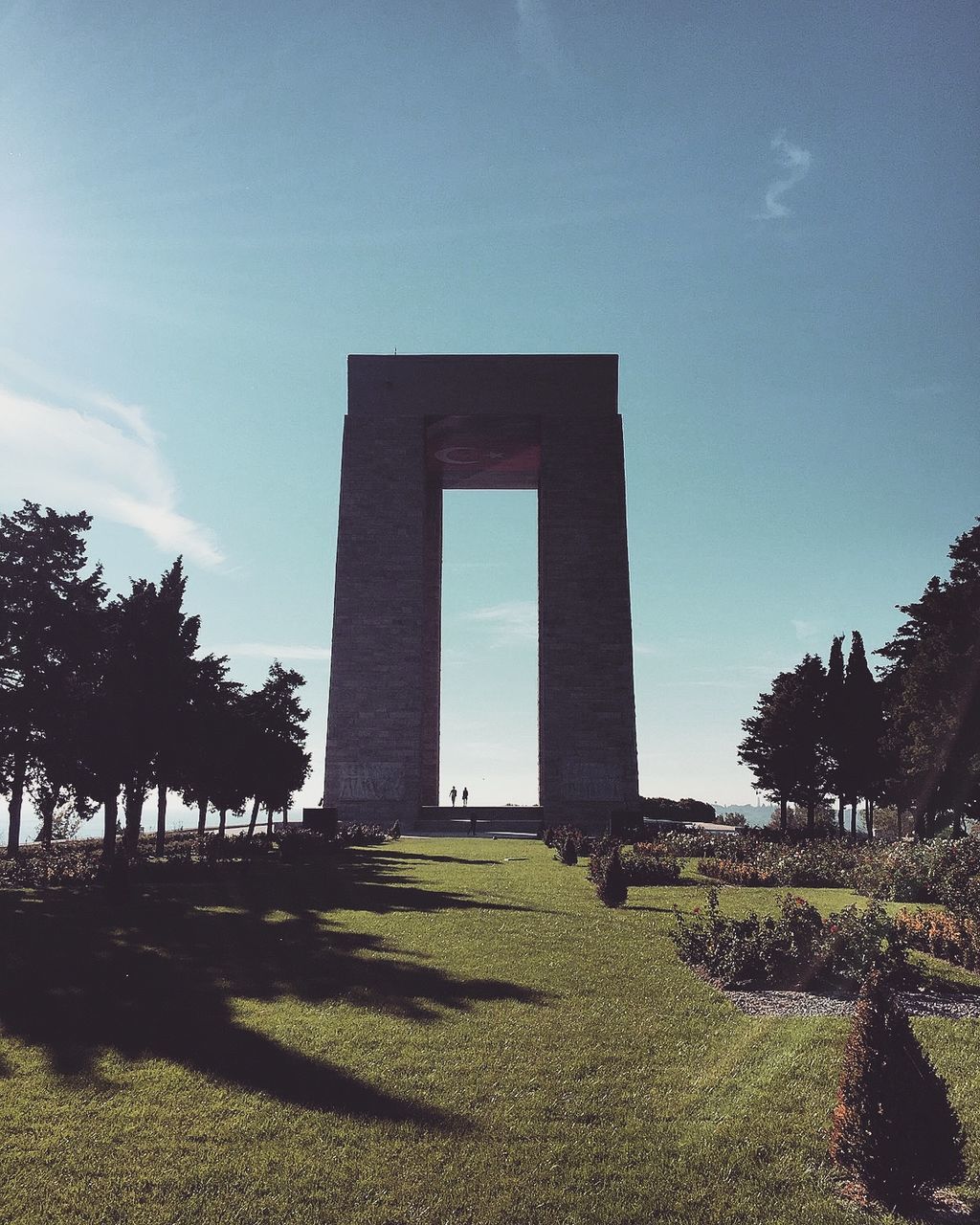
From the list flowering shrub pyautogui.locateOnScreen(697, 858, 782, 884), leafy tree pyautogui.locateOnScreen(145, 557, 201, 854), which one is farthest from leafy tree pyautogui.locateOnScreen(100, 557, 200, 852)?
flowering shrub pyautogui.locateOnScreen(697, 858, 782, 884)

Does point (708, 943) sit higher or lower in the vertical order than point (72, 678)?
lower

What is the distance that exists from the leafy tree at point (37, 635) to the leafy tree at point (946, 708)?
32.2m

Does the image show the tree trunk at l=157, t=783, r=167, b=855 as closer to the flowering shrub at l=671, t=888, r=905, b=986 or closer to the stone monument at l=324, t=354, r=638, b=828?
the stone monument at l=324, t=354, r=638, b=828

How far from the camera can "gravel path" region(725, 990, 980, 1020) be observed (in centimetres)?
939

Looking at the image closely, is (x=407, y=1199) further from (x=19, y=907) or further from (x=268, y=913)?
(x=19, y=907)

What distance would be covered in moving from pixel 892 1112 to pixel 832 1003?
16.9 feet

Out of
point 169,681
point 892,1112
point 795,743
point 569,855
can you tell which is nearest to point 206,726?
point 169,681

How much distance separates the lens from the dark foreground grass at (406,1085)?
207 inches

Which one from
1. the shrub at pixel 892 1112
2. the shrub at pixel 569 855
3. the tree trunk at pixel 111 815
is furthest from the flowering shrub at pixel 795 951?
the tree trunk at pixel 111 815

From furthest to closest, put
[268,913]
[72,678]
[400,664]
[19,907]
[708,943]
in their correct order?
[400,664] < [72,678] < [19,907] < [268,913] < [708,943]

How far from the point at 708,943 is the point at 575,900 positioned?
20.8 ft

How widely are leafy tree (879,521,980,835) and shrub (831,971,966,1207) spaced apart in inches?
1243

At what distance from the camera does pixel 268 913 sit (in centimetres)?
1554

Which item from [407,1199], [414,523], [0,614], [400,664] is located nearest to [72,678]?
[0,614]
